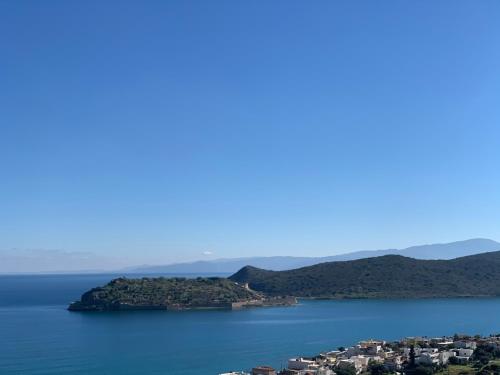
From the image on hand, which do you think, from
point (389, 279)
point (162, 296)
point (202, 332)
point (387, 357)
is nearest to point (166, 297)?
point (162, 296)

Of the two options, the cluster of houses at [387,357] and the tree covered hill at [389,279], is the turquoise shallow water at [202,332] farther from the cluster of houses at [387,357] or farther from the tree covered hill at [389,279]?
the tree covered hill at [389,279]

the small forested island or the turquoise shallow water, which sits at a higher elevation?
the small forested island

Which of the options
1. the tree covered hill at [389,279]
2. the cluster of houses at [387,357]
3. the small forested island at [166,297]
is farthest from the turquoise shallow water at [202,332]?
the tree covered hill at [389,279]

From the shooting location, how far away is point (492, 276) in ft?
387

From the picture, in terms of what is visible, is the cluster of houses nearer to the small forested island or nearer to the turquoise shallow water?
the turquoise shallow water

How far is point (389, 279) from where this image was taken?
116 m

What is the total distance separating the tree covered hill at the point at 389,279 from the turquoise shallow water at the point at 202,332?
1262 cm

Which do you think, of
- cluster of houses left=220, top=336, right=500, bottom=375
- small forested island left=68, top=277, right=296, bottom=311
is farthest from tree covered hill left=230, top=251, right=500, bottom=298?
cluster of houses left=220, top=336, right=500, bottom=375

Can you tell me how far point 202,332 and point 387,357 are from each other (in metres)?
25.2

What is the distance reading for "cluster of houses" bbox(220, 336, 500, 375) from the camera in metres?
38.0

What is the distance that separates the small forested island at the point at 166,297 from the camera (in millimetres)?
90500

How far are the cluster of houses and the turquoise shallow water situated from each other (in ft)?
15.5

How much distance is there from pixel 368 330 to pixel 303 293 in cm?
4832

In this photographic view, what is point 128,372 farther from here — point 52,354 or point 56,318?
point 56,318
